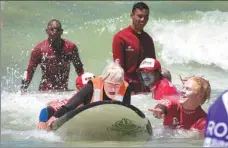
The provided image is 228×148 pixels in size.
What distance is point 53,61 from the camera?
851cm

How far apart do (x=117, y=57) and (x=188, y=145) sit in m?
2.34

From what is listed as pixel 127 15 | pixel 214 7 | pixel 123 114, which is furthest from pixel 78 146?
pixel 214 7

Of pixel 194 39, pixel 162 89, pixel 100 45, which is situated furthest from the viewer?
pixel 194 39

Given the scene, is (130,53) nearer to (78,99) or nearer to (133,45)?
(133,45)

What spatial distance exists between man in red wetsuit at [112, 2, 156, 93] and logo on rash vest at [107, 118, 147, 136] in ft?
6.77

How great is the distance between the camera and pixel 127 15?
16.3 metres

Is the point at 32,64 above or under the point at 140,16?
under

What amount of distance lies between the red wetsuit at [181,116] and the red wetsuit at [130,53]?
6.38 feet

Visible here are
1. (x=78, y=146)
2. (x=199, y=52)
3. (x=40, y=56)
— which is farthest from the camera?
(x=199, y=52)

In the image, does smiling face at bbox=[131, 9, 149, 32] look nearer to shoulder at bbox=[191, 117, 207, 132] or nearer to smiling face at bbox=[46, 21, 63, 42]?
smiling face at bbox=[46, 21, 63, 42]

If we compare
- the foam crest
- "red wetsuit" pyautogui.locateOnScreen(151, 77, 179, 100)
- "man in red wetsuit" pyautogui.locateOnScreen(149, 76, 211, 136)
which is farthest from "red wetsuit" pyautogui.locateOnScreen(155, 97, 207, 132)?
the foam crest

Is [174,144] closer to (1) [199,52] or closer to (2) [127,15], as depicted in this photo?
(1) [199,52]

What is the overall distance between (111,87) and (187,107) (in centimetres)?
65

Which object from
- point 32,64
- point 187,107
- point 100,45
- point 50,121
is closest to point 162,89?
point 187,107
